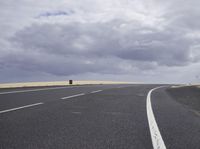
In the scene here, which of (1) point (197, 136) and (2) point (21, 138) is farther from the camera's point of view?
(1) point (197, 136)

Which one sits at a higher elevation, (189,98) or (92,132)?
(189,98)

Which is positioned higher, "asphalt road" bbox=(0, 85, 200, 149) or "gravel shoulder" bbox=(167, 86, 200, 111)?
"gravel shoulder" bbox=(167, 86, 200, 111)

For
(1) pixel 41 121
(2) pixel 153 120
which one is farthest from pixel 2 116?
(2) pixel 153 120

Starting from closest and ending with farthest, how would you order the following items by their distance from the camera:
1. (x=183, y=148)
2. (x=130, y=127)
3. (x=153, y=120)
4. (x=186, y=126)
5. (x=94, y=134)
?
1. (x=183, y=148)
2. (x=94, y=134)
3. (x=130, y=127)
4. (x=186, y=126)
5. (x=153, y=120)

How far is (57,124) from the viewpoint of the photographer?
6355mm

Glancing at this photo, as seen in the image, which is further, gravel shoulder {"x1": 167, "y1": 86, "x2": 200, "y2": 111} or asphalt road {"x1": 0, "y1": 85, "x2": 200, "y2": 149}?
gravel shoulder {"x1": 167, "y1": 86, "x2": 200, "y2": 111}

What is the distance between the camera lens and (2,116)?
A: 7156 mm

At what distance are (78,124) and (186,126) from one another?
9.02ft

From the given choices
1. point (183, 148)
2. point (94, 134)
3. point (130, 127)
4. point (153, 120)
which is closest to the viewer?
point (183, 148)

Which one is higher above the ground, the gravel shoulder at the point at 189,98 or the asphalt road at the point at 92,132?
the gravel shoulder at the point at 189,98

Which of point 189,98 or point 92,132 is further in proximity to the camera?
point 189,98

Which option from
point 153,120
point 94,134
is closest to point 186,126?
point 153,120

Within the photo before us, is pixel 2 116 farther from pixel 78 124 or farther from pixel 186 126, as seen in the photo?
pixel 186 126

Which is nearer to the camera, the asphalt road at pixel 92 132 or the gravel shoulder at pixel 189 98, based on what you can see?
the asphalt road at pixel 92 132
